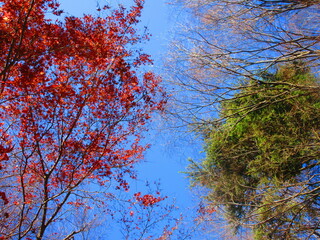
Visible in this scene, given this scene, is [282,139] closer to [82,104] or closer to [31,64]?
[82,104]

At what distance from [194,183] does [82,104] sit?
18.4 feet

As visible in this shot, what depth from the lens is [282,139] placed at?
6398mm

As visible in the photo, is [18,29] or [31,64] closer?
[18,29]

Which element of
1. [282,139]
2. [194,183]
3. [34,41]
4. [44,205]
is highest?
[34,41]

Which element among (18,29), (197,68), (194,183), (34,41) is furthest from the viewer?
(194,183)

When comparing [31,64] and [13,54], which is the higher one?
[31,64]

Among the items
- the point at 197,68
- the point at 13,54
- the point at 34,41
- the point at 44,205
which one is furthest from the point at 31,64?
the point at 197,68

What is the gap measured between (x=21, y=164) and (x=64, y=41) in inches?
103

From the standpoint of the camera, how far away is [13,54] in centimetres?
383

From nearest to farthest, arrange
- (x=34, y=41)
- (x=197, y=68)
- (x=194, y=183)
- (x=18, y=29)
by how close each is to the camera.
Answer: (x=18, y=29) → (x=34, y=41) → (x=197, y=68) → (x=194, y=183)

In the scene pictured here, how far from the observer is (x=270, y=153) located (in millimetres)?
5820

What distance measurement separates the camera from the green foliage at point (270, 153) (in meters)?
5.23

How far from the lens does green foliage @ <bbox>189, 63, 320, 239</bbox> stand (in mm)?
5227

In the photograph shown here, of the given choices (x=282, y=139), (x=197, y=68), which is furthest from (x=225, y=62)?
(x=282, y=139)
